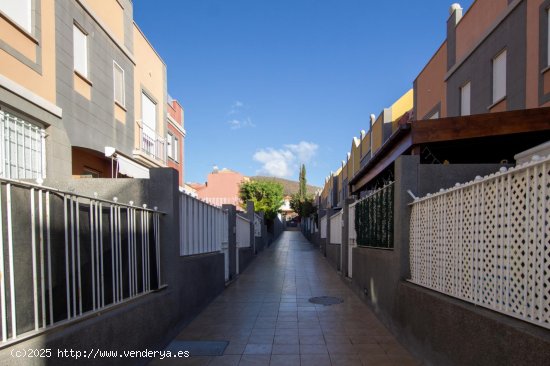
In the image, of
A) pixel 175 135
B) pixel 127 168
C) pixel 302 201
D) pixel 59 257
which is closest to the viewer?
pixel 59 257

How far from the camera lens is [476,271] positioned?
12.3ft

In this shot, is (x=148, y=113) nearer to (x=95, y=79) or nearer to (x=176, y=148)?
(x=95, y=79)

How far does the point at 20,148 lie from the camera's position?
22.9 ft

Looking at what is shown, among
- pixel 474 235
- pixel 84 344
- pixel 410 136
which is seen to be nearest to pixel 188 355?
pixel 84 344

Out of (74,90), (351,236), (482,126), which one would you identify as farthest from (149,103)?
(482,126)

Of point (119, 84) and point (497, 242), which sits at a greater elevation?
point (119, 84)

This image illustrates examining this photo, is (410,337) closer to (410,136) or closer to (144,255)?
(410,136)

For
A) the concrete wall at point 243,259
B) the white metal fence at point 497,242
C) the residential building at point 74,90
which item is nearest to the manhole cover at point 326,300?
the white metal fence at point 497,242

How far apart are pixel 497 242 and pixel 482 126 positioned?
107 inches

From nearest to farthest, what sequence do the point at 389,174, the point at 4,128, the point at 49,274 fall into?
1. the point at 49,274
2. the point at 4,128
3. the point at 389,174

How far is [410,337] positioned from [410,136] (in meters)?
2.79

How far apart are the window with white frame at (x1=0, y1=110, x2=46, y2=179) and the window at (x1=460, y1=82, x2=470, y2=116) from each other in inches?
445

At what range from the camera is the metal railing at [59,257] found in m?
2.79

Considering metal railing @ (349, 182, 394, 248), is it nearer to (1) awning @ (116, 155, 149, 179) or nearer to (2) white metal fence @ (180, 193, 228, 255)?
(2) white metal fence @ (180, 193, 228, 255)
